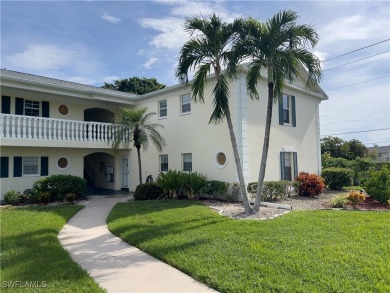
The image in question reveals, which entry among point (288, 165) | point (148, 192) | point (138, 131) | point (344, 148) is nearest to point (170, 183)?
point (148, 192)

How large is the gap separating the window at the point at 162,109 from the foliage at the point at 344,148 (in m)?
27.0

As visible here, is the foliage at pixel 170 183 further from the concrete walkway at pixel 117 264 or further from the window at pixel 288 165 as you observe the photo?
the window at pixel 288 165

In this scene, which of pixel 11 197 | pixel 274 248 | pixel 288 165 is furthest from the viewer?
pixel 288 165

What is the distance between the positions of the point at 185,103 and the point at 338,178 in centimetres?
1057

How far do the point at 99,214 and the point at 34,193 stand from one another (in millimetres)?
4516

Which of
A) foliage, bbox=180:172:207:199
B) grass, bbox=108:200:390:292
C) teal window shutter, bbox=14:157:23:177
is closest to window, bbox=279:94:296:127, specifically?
foliage, bbox=180:172:207:199

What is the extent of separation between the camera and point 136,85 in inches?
1374

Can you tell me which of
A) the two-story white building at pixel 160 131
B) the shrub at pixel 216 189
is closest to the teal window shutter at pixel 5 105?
the two-story white building at pixel 160 131

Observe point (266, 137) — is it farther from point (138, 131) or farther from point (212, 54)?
point (138, 131)

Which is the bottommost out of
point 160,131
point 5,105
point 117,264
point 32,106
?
point 117,264

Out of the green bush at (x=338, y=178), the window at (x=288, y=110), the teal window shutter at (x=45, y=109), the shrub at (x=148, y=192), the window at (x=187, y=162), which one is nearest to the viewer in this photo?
the shrub at (x=148, y=192)

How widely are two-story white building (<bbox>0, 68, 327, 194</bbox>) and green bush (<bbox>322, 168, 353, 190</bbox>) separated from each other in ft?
3.25

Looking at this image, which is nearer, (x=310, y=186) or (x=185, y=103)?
(x=310, y=186)

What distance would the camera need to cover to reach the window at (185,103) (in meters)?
15.9
